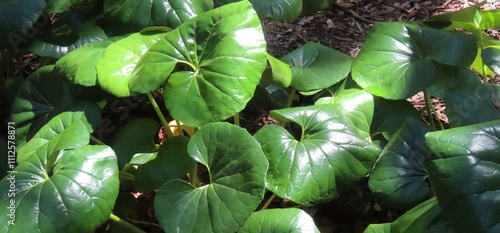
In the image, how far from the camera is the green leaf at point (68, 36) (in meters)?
2.02

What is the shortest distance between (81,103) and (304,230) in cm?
89

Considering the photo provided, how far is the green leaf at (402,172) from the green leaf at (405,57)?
6.0 inches

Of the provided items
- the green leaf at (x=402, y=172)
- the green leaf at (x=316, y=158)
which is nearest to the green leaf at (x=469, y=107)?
the green leaf at (x=402, y=172)

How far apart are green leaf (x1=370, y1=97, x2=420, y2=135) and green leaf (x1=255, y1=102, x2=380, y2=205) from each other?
184 mm

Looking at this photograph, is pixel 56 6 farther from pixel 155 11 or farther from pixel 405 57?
pixel 405 57

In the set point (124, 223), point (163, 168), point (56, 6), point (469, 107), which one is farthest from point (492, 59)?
point (56, 6)

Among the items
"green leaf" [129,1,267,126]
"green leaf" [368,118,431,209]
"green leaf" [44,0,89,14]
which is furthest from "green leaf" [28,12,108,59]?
"green leaf" [368,118,431,209]

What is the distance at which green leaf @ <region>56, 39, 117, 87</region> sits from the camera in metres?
1.74

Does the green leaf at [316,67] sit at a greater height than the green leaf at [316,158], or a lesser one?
greater

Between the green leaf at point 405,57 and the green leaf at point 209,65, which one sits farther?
the green leaf at point 405,57

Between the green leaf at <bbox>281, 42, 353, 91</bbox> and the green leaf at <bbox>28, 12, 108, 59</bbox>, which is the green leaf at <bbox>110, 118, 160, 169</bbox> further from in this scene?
the green leaf at <bbox>281, 42, 353, 91</bbox>

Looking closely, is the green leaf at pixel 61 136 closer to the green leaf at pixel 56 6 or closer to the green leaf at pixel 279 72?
the green leaf at pixel 56 6

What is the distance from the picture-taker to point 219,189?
4.85ft

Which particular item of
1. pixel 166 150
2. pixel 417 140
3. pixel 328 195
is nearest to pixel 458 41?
pixel 417 140
